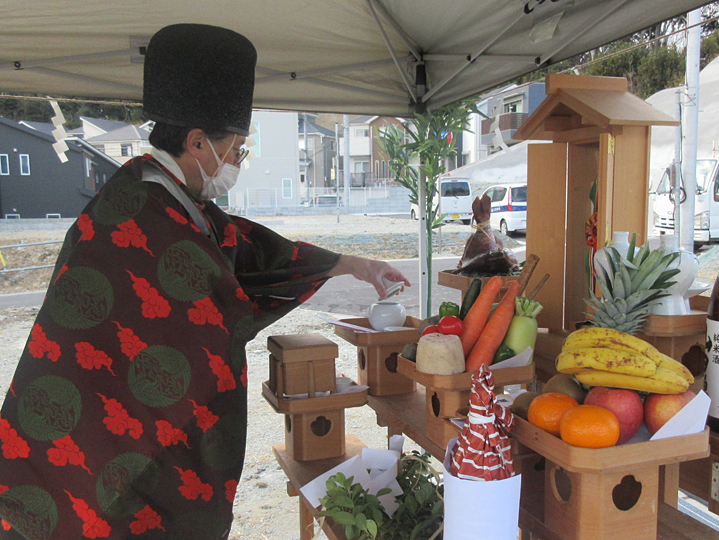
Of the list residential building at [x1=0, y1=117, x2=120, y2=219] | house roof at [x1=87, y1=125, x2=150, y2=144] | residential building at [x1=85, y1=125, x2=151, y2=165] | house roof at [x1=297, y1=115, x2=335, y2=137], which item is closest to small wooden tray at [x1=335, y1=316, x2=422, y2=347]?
residential building at [x1=0, y1=117, x2=120, y2=219]

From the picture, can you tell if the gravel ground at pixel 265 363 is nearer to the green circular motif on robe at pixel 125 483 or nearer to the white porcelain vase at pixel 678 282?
the green circular motif on robe at pixel 125 483

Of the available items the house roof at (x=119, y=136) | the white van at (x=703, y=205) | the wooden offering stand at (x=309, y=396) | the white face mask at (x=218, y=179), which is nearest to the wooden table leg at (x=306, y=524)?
the wooden offering stand at (x=309, y=396)

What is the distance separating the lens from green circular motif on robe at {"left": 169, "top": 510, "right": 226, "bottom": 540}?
1.40m

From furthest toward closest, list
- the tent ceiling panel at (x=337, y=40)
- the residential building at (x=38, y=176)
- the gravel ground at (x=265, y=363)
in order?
the residential building at (x=38, y=176) < the gravel ground at (x=265, y=363) < the tent ceiling panel at (x=337, y=40)

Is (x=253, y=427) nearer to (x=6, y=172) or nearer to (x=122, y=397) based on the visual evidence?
(x=122, y=397)

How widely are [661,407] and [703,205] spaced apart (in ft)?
37.5

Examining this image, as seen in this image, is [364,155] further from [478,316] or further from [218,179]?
[478,316]

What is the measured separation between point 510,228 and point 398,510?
1558 centimetres

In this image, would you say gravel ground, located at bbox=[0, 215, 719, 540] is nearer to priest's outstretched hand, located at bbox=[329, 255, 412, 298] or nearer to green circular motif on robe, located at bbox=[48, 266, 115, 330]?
priest's outstretched hand, located at bbox=[329, 255, 412, 298]

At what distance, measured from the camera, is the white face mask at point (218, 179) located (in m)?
1.61

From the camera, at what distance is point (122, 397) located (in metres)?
1.33


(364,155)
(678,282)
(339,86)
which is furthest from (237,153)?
(364,155)

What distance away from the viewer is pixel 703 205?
35.0 ft

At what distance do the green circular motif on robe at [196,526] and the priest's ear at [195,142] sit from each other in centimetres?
94
